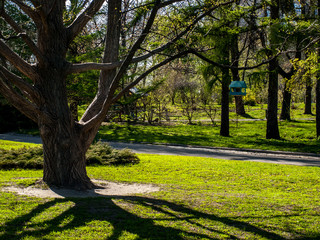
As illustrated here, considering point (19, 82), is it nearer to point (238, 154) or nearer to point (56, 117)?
point (56, 117)

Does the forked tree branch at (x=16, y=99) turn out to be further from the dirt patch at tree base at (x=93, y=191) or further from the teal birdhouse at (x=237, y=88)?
the teal birdhouse at (x=237, y=88)

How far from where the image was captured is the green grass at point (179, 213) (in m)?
5.26

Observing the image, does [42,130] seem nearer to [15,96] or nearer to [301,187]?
[15,96]

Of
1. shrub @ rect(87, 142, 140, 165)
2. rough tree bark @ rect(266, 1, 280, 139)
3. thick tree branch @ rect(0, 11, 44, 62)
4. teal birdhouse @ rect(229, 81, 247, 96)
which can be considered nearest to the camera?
thick tree branch @ rect(0, 11, 44, 62)

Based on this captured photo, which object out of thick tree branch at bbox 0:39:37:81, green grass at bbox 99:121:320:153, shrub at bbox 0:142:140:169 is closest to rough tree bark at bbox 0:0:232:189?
thick tree branch at bbox 0:39:37:81

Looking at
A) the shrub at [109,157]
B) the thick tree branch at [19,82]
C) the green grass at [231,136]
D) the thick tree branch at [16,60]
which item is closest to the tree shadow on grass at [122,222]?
the thick tree branch at [19,82]

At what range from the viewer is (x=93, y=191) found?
8.32 m

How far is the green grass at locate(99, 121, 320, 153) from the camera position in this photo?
18.6 meters

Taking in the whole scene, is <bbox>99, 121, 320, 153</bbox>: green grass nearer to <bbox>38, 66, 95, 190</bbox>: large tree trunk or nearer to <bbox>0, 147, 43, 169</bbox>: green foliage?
<bbox>0, 147, 43, 169</bbox>: green foliage

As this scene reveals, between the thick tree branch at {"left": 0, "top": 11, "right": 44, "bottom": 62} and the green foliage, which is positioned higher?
the thick tree branch at {"left": 0, "top": 11, "right": 44, "bottom": 62}

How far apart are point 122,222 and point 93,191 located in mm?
→ 2793

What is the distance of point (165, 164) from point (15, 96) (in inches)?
251

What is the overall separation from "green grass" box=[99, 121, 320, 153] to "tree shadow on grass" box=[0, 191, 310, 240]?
1230cm

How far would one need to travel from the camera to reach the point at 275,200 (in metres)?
7.62
